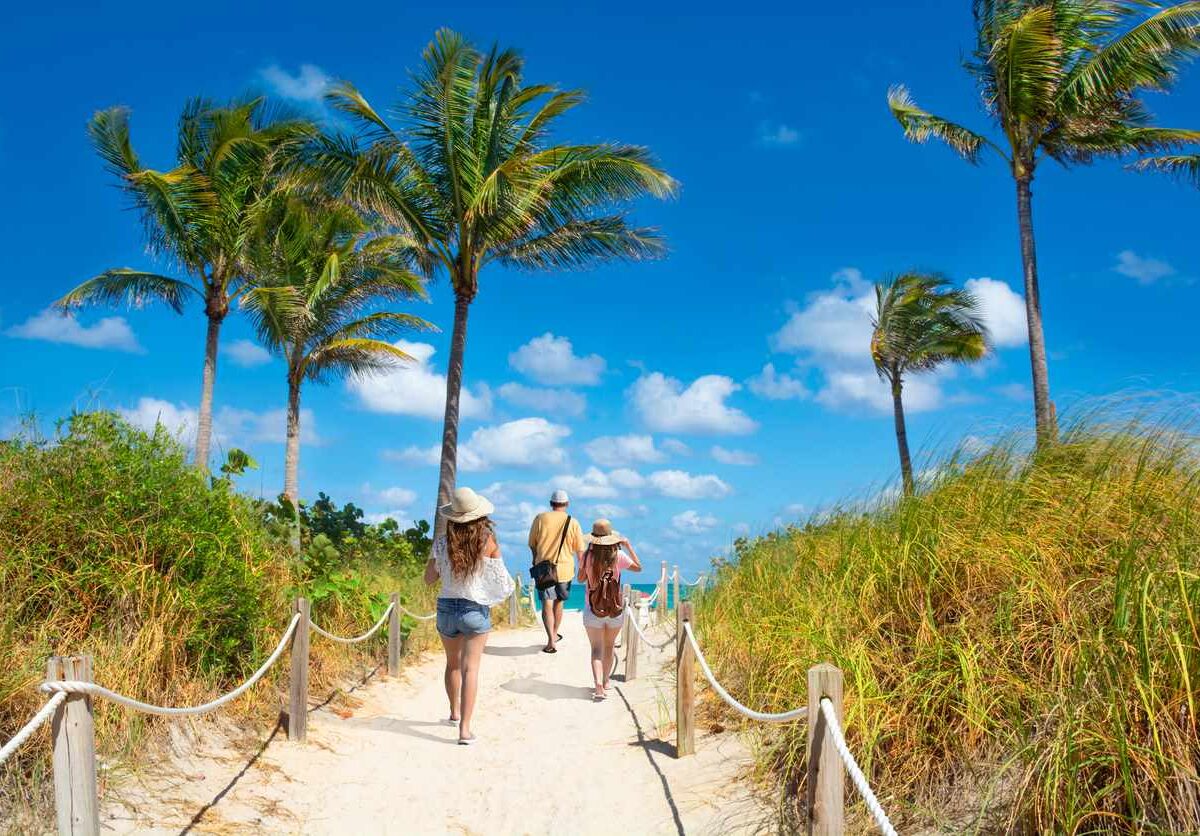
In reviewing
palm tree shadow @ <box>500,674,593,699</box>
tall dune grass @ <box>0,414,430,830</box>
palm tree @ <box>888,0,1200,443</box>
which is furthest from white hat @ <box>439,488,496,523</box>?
palm tree @ <box>888,0,1200,443</box>

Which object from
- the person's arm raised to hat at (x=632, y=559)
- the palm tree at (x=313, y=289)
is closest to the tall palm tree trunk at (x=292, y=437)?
the palm tree at (x=313, y=289)

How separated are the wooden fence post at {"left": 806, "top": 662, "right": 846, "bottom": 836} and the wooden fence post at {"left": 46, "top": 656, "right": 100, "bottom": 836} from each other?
9.82 ft

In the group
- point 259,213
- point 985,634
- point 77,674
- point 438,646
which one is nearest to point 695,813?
point 985,634

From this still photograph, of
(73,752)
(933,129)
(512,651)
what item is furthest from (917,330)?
(73,752)

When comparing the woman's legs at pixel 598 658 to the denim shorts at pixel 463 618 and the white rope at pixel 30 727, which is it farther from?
the white rope at pixel 30 727

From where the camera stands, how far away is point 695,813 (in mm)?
5188

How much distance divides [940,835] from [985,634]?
1146 mm

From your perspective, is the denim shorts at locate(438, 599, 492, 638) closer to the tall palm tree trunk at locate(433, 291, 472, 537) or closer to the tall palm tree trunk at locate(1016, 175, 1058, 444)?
the tall palm tree trunk at locate(433, 291, 472, 537)

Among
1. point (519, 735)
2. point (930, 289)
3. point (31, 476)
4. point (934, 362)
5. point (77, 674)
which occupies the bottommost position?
point (519, 735)

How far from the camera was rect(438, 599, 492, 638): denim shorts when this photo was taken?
666 centimetres

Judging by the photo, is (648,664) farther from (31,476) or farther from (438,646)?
(31,476)

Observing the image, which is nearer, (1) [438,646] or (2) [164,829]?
(2) [164,829]

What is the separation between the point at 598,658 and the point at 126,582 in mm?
4373

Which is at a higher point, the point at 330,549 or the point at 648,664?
the point at 330,549
